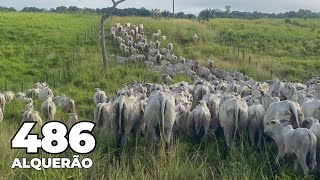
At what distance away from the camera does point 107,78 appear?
1744cm

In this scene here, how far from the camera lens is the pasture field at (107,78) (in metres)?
5.87

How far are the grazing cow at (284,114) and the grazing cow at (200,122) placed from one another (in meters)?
0.94

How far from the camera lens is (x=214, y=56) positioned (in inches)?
990

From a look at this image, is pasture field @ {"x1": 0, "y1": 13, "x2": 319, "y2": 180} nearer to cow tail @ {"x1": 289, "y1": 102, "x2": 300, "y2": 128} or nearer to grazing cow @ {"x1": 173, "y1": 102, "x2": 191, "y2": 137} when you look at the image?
grazing cow @ {"x1": 173, "y1": 102, "x2": 191, "y2": 137}

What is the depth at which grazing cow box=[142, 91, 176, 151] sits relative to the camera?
6.83 meters

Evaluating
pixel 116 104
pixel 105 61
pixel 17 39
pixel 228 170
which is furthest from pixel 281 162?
pixel 17 39

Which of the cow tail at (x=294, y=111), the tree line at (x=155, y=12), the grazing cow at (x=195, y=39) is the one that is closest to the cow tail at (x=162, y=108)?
the cow tail at (x=294, y=111)

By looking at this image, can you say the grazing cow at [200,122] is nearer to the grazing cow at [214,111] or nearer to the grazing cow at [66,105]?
the grazing cow at [214,111]

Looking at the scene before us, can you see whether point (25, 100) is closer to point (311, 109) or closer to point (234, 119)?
point (234, 119)

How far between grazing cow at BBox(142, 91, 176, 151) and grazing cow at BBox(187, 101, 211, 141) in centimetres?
49

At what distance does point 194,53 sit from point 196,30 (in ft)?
20.4

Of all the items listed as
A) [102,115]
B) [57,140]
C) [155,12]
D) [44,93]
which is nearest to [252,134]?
[102,115]

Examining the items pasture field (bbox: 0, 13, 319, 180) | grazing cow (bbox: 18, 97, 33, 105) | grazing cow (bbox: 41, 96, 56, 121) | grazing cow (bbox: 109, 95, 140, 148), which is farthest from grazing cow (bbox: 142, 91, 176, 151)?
grazing cow (bbox: 18, 97, 33, 105)

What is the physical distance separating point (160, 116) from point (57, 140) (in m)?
1.52
